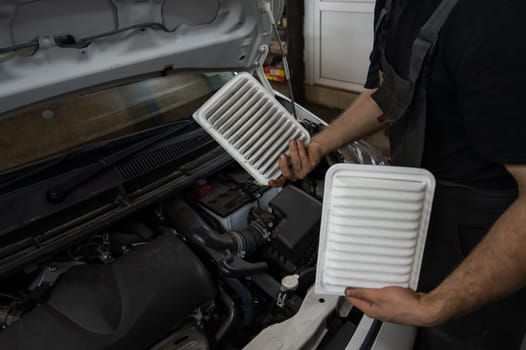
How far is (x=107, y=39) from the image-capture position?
3.08 feet

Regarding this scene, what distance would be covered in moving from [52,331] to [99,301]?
0.09 metres

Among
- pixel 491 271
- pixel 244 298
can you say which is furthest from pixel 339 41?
pixel 491 271

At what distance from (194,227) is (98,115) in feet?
1.51

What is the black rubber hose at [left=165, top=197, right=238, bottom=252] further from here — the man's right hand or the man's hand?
the man's hand

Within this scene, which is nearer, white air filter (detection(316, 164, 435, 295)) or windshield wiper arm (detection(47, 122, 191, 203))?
white air filter (detection(316, 164, 435, 295))

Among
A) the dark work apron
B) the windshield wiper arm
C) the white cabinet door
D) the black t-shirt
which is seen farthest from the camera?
the white cabinet door

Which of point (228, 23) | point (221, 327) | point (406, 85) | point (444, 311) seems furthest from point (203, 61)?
point (444, 311)

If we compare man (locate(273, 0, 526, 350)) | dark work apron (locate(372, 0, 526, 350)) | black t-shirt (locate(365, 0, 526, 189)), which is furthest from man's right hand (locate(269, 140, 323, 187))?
black t-shirt (locate(365, 0, 526, 189))

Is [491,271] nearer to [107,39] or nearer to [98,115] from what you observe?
[107,39]

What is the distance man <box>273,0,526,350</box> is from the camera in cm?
54

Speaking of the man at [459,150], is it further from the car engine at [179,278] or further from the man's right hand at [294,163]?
the car engine at [179,278]

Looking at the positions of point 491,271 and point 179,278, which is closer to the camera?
point 491,271

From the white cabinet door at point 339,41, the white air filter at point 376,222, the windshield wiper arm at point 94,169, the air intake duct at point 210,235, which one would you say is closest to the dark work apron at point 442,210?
the white air filter at point 376,222

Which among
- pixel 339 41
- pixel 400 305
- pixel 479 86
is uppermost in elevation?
pixel 479 86
